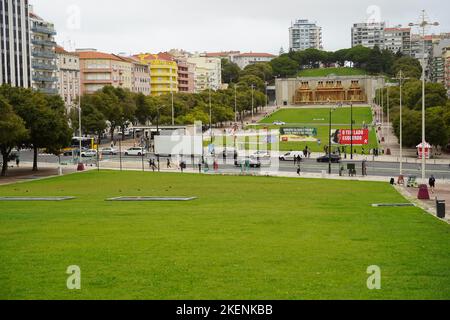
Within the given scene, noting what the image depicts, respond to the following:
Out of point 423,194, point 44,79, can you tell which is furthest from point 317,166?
point 44,79

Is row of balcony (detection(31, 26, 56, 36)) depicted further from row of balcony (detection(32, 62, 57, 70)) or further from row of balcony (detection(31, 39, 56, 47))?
row of balcony (detection(32, 62, 57, 70))

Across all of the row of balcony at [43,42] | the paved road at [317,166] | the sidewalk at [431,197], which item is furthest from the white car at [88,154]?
the sidewalk at [431,197]

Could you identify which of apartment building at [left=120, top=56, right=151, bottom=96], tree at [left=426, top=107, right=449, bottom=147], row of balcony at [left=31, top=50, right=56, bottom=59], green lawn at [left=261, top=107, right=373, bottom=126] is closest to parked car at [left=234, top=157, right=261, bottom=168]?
tree at [left=426, top=107, right=449, bottom=147]

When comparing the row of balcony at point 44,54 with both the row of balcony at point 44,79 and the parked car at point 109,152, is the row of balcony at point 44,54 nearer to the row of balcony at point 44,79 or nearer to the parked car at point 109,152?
the row of balcony at point 44,79

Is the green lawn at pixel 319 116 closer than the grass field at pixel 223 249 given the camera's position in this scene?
No

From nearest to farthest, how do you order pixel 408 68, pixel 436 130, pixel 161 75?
pixel 436 130 < pixel 161 75 < pixel 408 68

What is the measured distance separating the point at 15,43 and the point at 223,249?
351ft

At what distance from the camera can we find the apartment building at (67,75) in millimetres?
134375

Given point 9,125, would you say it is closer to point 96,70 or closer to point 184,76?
point 96,70

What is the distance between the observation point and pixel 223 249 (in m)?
19.0

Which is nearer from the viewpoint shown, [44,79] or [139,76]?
[44,79]

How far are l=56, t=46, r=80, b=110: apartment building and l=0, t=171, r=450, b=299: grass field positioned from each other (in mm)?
100904

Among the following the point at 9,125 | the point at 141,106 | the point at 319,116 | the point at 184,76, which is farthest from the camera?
Answer: the point at 184,76

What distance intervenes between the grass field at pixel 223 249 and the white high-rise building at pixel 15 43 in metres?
84.4
